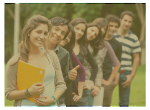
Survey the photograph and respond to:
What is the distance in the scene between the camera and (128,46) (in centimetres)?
480

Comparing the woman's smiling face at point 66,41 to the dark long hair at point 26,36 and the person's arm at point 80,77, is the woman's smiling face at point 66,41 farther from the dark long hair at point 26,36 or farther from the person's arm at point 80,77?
the dark long hair at point 26,36

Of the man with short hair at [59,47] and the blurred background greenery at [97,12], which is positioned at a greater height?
the blurred background greenery at [97,12]

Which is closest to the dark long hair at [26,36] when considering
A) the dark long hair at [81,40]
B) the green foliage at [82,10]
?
the dark long hair at [81,40]

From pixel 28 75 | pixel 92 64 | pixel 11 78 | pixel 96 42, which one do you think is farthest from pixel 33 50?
pixel 96 42

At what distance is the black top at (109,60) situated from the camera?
4.68m

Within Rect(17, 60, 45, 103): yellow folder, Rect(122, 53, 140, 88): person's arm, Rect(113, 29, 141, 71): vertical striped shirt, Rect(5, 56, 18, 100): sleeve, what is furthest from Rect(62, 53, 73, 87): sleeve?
Rect(122, 53, 140, 88): person's arm

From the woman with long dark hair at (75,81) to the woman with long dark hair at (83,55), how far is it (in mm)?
92

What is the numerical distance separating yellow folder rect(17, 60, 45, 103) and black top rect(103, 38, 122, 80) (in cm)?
180

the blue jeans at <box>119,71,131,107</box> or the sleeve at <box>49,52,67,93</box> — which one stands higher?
the sleeve at <box>49,52,67,93</box>

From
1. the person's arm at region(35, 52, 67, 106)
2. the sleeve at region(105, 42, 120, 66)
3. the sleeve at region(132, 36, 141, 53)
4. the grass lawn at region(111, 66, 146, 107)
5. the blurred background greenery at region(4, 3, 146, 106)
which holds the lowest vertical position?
the grass lawn at region(111, 66, 146, 107)

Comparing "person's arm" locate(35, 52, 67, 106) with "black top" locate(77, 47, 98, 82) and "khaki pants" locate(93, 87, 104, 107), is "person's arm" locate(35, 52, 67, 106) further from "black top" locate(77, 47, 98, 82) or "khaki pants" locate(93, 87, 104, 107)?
"khaki pants" locate(93, 87, 104, 107)

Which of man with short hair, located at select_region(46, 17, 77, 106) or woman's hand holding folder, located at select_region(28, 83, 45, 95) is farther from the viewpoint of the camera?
man with short hair, located at select_region(46, 17, 77, 106)

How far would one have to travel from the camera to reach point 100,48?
15.0 feet

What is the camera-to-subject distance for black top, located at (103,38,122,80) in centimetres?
468
